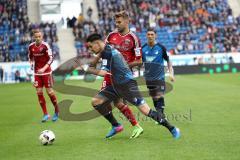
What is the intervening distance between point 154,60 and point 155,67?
0.27 meters

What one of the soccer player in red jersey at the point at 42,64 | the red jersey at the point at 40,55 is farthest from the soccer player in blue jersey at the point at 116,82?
the red jersey at the point at 40,55

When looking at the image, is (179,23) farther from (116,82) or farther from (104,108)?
(116,82)

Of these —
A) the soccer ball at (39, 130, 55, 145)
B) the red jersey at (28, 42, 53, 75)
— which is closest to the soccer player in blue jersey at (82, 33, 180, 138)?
the soccer ball at (39, 130, 55, 145)

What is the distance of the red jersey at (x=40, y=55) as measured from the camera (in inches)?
624

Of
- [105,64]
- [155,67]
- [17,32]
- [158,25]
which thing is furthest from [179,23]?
[105,64]

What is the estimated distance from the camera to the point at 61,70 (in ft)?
139

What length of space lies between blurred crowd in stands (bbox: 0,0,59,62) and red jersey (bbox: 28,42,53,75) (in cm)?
2885

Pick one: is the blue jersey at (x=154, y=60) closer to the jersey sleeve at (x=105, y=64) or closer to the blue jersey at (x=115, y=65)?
the blue jersey at (x=115, y=65)

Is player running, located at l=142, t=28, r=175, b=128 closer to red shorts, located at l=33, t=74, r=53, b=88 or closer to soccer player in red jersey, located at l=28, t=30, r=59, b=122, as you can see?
soccer player in red jersey, located at l=28, t=30, r=59, b=122

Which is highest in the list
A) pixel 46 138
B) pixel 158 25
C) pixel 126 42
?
pixel 126 42

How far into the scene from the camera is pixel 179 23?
165 ft

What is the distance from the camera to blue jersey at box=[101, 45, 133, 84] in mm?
11082

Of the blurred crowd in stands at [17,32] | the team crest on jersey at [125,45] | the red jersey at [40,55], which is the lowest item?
the blurred crowd in stands at [17,32]

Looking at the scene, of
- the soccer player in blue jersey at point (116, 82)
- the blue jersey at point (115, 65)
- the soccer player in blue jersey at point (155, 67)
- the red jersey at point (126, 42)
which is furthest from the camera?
the soccer player in blue jersey at point (155, 67)
